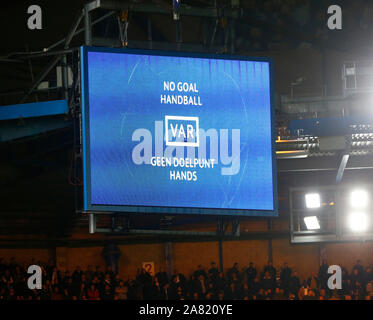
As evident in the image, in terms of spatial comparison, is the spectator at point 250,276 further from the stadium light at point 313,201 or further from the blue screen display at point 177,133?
the blue screen display at point 177,133

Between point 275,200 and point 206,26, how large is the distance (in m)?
4.91

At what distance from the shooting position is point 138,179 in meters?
22.8

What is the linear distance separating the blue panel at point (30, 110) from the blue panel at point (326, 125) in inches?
255

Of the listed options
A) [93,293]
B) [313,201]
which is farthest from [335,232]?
[93,293]

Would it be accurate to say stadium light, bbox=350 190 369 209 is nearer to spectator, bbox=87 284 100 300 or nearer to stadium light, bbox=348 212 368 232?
stadium light, bbox=348 212 368 232

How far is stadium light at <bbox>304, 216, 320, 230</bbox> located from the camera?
105ft

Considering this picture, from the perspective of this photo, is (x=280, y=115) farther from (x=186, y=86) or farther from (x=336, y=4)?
(x=336, y=4)

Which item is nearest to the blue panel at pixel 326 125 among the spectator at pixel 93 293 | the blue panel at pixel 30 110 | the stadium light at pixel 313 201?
the stadium light at pixel 313 201

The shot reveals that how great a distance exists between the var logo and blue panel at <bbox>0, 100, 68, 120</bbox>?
313cm

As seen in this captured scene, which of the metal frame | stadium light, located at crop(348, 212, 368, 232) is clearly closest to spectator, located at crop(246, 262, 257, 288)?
the metal frame

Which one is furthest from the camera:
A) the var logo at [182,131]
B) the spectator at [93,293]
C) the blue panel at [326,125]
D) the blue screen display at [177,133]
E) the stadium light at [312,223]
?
the stadium light at [312,223]

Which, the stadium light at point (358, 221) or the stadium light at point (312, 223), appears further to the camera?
the stadium light at point (312, 223)

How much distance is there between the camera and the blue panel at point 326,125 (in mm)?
26266
